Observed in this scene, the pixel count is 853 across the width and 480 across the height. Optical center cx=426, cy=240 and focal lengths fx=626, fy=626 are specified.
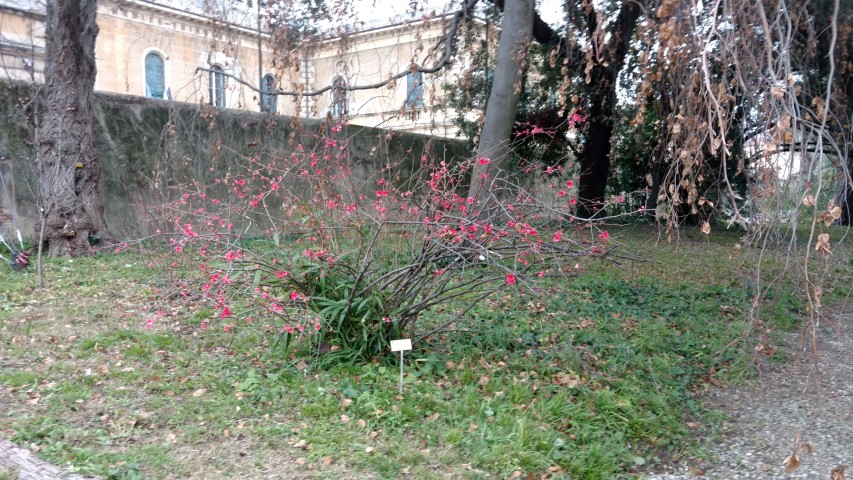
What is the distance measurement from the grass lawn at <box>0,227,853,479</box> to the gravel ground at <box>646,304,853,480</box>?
198 millimetres

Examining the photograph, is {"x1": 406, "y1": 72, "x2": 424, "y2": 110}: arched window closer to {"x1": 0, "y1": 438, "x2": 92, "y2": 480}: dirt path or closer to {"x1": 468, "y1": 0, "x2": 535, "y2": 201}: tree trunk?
{"x1": 468, "y1": 0, "x2": 535, "y2": 201}: tree trunk

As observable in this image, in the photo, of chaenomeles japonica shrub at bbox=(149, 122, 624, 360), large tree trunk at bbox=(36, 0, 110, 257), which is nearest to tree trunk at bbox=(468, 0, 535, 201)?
chaenomeles japonica shrub at bbox=(149, 122, 624, 360)

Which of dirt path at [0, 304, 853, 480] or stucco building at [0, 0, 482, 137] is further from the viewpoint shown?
stucco building at [0, 0, 482, 137]

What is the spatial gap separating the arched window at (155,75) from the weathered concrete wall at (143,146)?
614 inches

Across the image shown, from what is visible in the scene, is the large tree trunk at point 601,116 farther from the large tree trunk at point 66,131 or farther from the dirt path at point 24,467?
the dirt path at point 24,467

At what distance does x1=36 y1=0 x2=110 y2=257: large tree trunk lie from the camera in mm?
9062

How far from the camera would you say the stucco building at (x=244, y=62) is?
8.91 m

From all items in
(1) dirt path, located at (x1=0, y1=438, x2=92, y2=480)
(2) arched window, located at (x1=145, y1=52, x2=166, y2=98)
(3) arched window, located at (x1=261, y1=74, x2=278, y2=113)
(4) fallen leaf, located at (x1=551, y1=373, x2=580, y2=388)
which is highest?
(2) arched window, located at (x1=145, y1=52, x2=166, y2=98)

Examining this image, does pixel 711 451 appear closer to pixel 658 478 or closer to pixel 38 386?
pixel 658 478

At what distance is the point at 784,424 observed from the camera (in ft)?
15.3

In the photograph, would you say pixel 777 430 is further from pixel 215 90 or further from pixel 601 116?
pixel 215 90

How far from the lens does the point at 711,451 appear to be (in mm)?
4285

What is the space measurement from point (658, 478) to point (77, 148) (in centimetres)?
896

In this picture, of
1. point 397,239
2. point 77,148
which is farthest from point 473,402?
point 77,148
